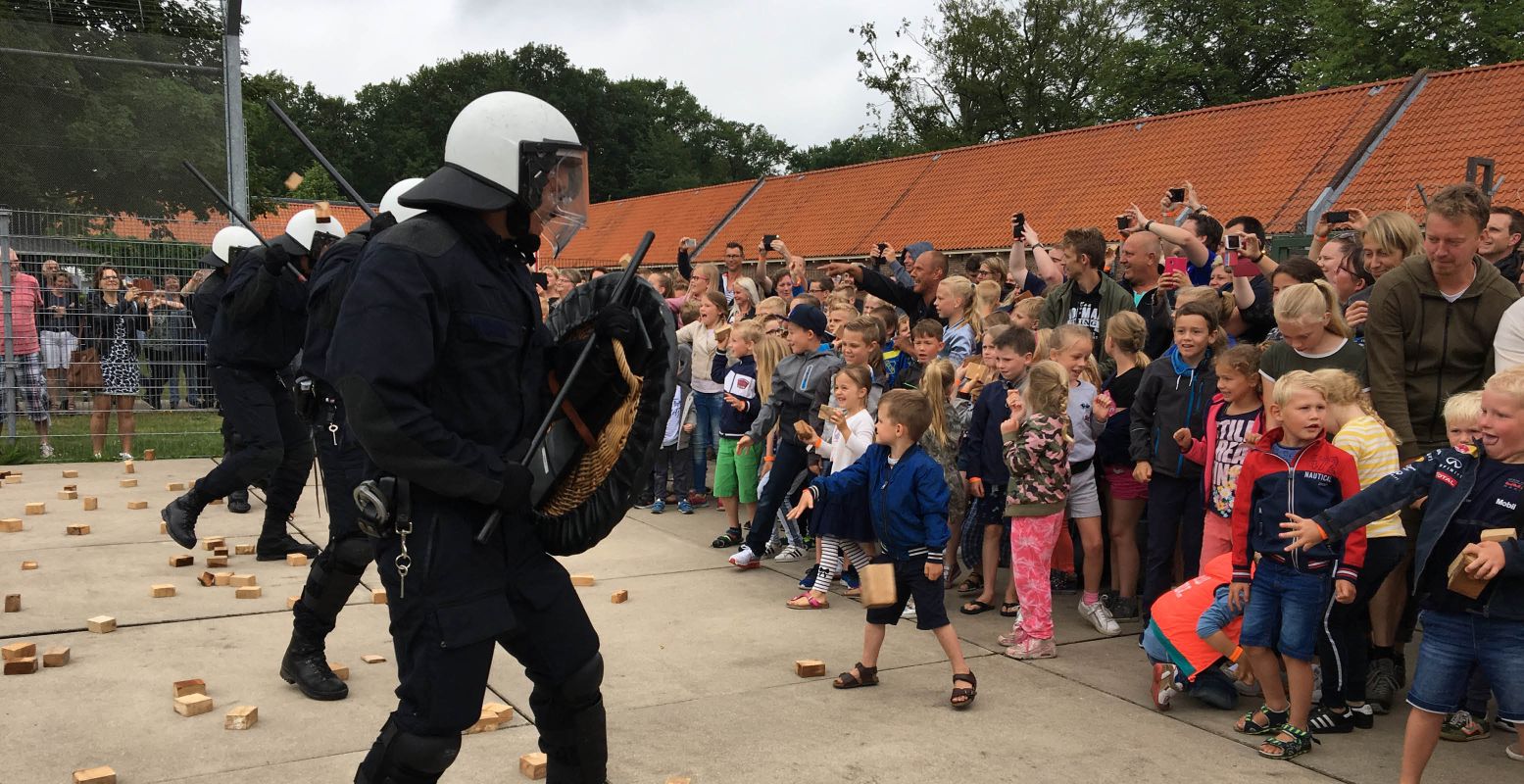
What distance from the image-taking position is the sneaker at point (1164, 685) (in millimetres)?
5129

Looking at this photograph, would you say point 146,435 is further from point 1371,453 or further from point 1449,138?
point 1449,138

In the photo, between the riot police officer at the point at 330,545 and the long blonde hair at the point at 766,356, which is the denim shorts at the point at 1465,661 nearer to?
the riot police officer at the point at 330,545

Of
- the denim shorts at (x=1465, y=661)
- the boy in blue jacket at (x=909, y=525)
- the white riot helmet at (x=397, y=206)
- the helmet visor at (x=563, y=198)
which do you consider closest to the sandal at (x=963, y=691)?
the boy in blue jacket at (x=909, y=525)

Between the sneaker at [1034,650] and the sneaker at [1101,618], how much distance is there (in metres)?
0.59

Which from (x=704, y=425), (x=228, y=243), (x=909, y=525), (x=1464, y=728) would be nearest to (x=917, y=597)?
(x=909, y=525)

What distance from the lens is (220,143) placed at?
44.5 ft

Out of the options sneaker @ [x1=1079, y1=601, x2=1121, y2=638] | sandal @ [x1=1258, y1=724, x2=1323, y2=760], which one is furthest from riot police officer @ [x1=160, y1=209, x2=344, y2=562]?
sandal @ [x1=1258, y1=724, x2=1323, y2=760]

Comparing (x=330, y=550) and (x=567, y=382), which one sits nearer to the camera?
(x=567, y=382)

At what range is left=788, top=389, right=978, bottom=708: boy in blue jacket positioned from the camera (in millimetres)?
5219

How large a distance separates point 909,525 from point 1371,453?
75.7 inches

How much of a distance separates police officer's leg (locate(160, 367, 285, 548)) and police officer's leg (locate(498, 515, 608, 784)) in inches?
180

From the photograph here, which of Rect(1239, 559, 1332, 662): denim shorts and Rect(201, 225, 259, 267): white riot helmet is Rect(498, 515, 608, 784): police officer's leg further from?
Rect(201, 225, 259, 267): white riot helmet

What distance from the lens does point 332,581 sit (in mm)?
5062

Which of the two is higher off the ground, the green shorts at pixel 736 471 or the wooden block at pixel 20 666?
the green shorts at pixel 736 471
